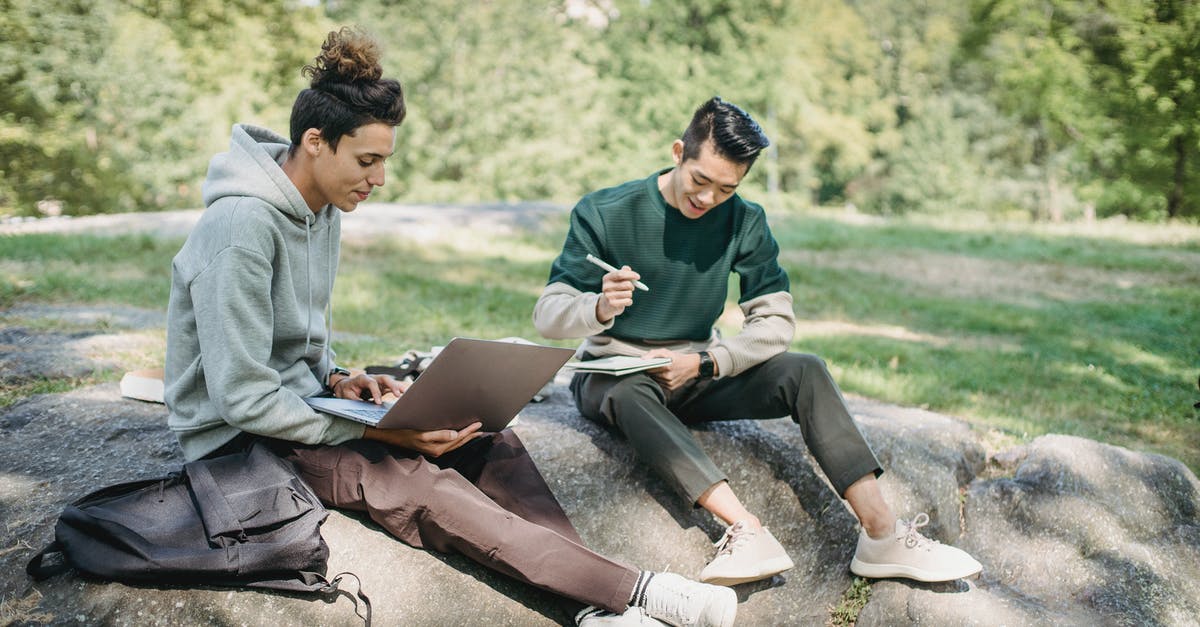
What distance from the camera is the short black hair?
338 centimetres

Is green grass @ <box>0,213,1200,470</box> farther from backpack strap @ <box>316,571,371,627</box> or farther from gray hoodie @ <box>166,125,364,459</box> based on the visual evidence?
backpack strap @ <box>316,571,371,627</box>

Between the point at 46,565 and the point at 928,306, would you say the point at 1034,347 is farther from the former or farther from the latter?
the point at 46,565

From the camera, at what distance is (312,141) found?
9.25 ft

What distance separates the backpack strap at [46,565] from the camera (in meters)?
2.56

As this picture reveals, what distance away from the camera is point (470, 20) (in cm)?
2519

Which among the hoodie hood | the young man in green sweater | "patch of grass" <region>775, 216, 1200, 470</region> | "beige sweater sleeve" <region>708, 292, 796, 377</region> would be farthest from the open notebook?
"patch of grass" <region>775, 216, 1200, 470</region>

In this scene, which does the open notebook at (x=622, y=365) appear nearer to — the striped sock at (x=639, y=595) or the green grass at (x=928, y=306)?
the striped sock at (x=639, y=595)

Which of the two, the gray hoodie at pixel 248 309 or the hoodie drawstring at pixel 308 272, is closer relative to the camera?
the gray hoodie at pixel 248 309

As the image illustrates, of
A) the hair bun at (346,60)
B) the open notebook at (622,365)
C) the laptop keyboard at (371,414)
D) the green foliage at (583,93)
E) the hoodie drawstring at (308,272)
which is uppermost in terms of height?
the hair bun at (346,60)

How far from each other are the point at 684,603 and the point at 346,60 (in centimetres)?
198

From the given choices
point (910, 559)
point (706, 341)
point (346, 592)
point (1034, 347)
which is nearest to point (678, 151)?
point (706, 341)

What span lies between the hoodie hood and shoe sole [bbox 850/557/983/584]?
2282 mm

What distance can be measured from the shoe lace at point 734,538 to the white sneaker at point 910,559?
465mm

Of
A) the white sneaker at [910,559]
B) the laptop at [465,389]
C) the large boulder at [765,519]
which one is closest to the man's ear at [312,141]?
the laptop at [465,389]
